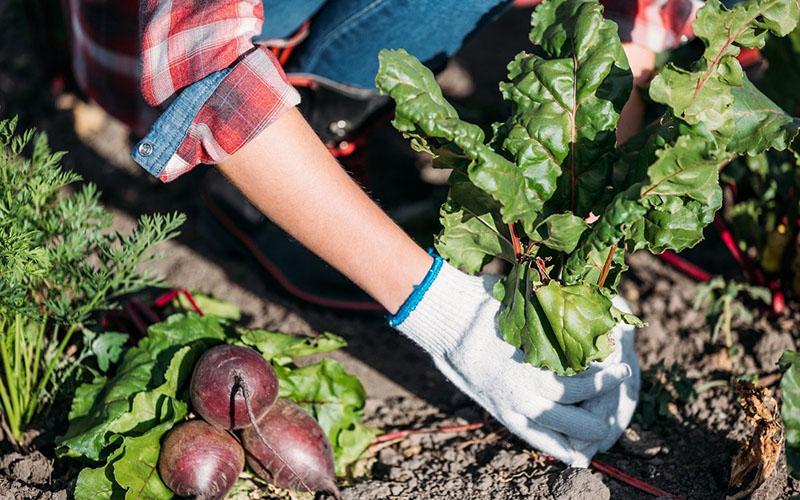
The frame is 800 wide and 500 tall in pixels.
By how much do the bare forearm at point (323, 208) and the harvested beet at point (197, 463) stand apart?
0.48 meters

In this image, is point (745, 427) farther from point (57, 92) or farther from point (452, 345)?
point (57, 92)

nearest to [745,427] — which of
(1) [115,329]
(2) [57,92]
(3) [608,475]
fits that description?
(3) [608,475]

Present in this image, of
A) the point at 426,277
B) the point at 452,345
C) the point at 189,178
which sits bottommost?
the point at 189,178

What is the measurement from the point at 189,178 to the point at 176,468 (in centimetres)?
161

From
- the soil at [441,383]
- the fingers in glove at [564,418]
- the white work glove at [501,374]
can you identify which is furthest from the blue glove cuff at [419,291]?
the soil at [441,383]

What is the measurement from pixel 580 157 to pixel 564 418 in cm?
60

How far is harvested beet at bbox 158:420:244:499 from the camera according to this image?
76.3 inches

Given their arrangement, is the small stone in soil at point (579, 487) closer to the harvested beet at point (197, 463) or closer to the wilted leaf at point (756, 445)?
the wilted leaf at point (756, 445)

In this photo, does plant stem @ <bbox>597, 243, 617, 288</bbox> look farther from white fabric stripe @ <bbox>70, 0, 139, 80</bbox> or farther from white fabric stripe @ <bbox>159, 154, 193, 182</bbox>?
white fabric stripe @ <bbox>70, 0, 139, 80</bbox>

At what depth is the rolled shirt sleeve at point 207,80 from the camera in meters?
1.80

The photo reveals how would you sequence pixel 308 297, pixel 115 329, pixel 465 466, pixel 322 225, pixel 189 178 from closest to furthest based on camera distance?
pixel 322 225 → pixel 465 466 → pixel 115 329 → pixel 308 297 → pixel 189 178

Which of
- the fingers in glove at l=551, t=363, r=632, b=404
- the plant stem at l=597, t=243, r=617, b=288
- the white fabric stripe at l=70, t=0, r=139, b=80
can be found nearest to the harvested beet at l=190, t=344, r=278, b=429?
the fingers in glove at l=551, t=363, r=632, b=404

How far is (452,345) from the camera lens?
2.03m

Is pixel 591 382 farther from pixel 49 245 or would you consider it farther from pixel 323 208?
pixel 49 245
